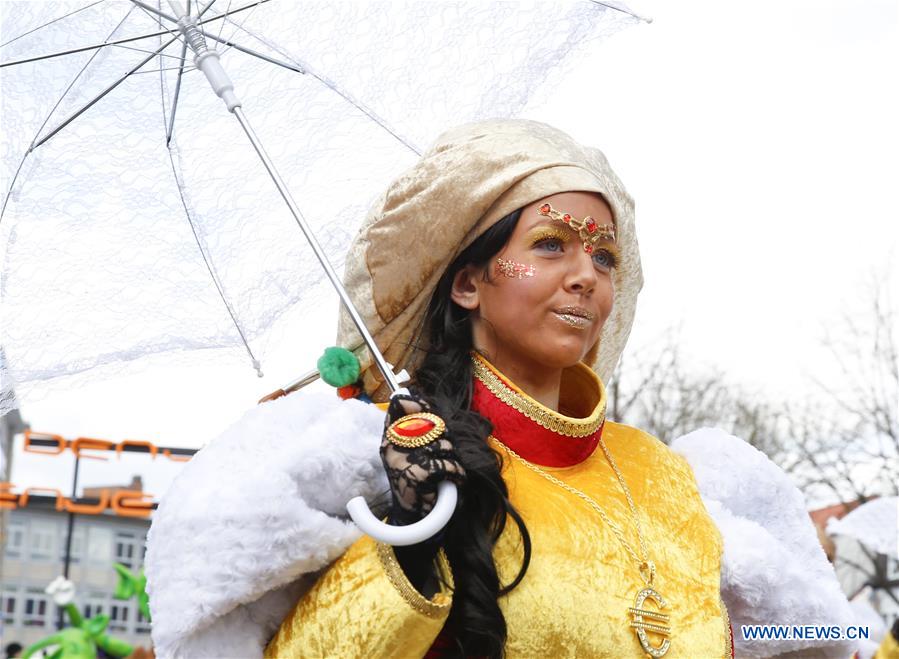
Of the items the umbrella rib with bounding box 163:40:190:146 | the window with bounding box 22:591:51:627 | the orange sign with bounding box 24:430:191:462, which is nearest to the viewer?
the umbrella rib with bounding box 163:40:190:146

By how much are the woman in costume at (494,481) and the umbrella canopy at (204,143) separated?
362 millimetres

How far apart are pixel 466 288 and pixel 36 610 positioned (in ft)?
124

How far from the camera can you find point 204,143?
2719 mm

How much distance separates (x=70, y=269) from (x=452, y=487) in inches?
48.9

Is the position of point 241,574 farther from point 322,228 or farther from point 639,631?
point 322,228

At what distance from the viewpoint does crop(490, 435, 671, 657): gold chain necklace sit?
2.09 meters

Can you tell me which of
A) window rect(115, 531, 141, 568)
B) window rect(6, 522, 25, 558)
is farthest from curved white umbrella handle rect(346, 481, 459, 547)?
window rect(6, 522, 25, 558)

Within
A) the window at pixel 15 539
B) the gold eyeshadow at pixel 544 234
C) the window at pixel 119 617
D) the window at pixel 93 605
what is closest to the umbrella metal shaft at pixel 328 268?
the gold eyeshadow at pixel 544 234

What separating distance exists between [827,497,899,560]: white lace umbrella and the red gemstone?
4.70 metres

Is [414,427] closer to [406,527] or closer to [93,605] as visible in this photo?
[406,527]

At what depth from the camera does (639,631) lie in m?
2.09

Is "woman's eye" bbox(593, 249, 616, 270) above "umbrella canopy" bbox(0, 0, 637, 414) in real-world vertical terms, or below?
below

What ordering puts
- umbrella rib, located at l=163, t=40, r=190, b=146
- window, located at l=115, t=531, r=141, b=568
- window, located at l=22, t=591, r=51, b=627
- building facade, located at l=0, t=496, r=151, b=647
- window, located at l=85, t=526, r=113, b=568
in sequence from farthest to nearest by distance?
window, located at l=85, t=526, r=113, b=568 → window, located at l=115, t=531, r=141, b=568 → building facade, located at l=0, t=496, r=151, b=647 → window, located at l=22, t=591, r=51, b=627 → umbrella rib, located at l=163, t=40, r=190, b=146

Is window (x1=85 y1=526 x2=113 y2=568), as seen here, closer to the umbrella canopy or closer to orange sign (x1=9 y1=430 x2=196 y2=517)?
orange sign (x1=9 y1=430 x2=196 y2=517)
